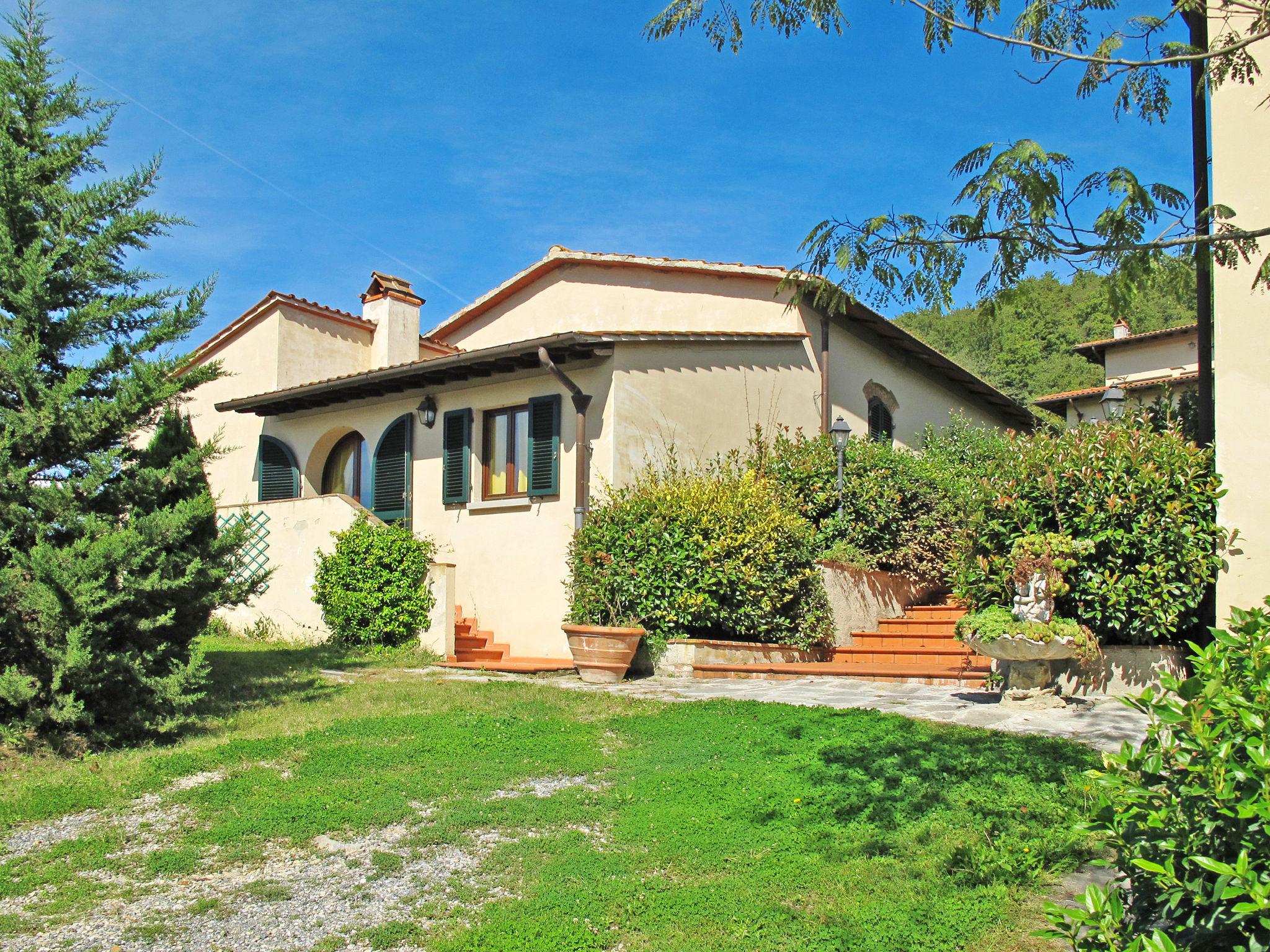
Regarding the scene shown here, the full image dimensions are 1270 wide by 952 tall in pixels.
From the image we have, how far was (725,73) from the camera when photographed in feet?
A: 18.8

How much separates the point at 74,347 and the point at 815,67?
5599 mm

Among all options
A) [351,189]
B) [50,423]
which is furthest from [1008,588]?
[351,189]

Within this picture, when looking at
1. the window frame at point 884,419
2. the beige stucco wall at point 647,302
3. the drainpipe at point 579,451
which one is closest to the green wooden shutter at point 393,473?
the beige stucco wall at point 647,302

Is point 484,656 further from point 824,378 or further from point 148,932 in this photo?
point 148,932

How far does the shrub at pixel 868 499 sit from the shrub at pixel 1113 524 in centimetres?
439

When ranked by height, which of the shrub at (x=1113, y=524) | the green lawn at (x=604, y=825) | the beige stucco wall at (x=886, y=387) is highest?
the beige stucco wall at (x=886, y=387)

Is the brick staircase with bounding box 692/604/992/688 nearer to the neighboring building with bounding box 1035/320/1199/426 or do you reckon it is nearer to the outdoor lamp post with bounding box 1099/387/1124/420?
the outdoor lamp post with bounding box 1099/387/1124/420

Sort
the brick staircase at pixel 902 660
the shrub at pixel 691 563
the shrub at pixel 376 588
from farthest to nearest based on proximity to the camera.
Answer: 1. the shrub at pixel 376 588
2. the shrub at pixel 691 563
3. the brick staircase at pixel 902 660

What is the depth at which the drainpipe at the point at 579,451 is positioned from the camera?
12461mm

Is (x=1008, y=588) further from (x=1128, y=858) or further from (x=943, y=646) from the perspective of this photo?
(x=1128, y=858)

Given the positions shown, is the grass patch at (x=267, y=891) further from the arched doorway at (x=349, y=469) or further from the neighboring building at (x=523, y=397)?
the arched doorway at (x=349, y=469)

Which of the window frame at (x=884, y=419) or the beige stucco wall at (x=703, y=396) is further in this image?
the window frame at (x=884, y=419)

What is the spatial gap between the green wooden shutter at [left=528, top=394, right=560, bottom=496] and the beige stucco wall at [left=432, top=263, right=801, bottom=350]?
2.22 meters

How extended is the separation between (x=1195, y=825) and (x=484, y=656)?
1121cm
